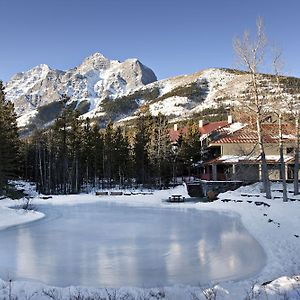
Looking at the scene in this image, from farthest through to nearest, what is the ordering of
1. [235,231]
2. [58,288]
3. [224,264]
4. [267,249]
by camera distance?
[235,231] < [267,249] < [224,264] < [58,288]

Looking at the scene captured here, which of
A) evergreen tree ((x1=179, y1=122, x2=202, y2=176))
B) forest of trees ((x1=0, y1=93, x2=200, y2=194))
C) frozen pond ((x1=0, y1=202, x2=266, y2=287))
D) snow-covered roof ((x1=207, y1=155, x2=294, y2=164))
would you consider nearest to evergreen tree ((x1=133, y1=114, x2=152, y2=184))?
forest of trees ((x1=0, y1=93, x2=200, y2=194))

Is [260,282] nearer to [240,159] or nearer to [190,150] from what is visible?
[240,159]

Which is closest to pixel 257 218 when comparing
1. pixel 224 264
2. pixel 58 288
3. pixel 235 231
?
pixel 235 231

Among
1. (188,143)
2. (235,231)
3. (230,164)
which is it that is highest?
(188,143)

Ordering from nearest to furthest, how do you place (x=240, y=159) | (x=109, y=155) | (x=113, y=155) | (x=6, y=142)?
(x=6, y=142) → (x=240, y=159) → (x=109, y=155) → (x=113, y=155)

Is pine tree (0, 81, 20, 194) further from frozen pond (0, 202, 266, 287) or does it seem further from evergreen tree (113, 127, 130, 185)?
evergreen tree (113, 127, 130, 185)

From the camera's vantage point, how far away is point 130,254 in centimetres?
1096

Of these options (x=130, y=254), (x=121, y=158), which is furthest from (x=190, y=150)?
(x=130, y=254)

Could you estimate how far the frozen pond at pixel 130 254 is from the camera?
8594 mm

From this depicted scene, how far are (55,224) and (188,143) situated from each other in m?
38.6

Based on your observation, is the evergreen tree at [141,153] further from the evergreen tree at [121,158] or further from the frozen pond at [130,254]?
the frozen pond at [130,254]

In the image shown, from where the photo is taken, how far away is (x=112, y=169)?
58000mm

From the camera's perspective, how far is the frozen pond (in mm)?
8594

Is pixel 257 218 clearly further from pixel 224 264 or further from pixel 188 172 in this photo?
pixel 188 172
